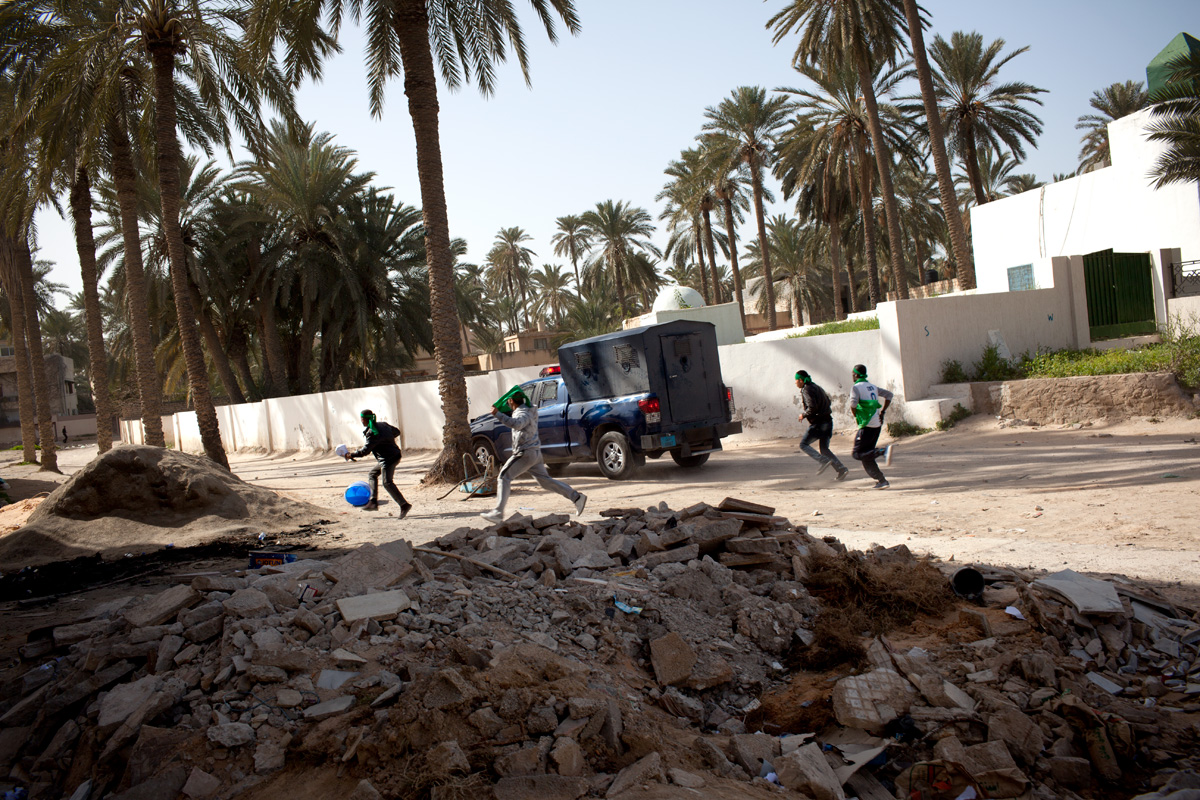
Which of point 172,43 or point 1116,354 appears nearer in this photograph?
point 1116,354

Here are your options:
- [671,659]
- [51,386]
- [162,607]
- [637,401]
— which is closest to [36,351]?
[637,401]

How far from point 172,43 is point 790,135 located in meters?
23.1

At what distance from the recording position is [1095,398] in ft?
43.2

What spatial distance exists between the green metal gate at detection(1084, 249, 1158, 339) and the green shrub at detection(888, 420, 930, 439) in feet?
20.1

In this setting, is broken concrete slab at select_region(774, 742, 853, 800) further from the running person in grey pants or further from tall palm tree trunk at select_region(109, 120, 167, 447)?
tall palm tree trunk at select_region(109, 120, 167, 447)

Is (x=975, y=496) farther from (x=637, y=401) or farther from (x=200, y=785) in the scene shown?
(x=200, y=785)

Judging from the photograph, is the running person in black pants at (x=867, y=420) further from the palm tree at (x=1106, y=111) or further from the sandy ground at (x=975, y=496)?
the palm tree at (x=1106, y=111)

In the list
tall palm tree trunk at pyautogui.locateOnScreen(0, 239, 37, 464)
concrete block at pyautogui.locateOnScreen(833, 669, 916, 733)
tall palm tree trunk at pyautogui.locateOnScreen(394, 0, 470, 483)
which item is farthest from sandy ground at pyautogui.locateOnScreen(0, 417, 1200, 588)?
tall palm tree trunk at pyautogui.locateOnScreen(0, 239, 37, 464)

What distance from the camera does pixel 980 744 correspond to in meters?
3.60

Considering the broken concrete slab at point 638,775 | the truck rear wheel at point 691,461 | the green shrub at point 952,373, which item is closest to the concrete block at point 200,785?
the broken concrete slab at point 638,775

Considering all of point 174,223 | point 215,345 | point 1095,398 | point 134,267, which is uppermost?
point 174,223

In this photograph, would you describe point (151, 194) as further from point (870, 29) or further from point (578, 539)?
point (578, 539)

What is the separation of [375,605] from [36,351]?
27646 millimetres

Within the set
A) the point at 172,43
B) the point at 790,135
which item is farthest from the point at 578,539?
the point at 790,135
